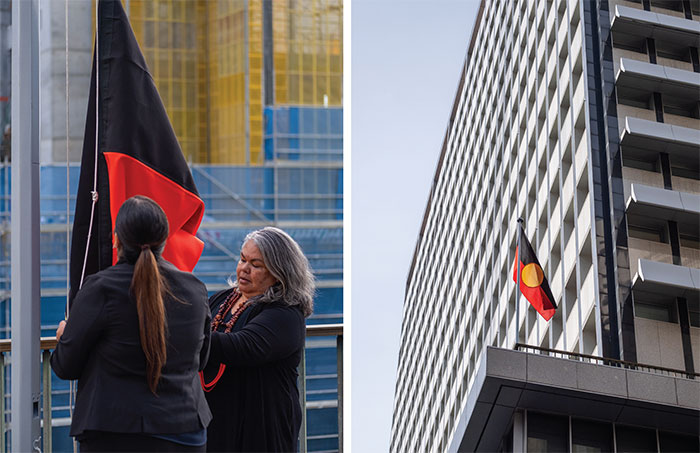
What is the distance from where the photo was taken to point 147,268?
3.91 metres

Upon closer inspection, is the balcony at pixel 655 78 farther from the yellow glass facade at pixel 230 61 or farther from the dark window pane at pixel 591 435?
the dark window pane at pixel 591 435

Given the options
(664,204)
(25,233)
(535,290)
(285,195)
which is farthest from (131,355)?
(285,195)

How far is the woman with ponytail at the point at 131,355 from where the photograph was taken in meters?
3.82

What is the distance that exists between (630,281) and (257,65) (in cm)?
1750

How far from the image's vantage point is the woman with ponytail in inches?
150

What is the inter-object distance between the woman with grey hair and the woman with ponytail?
1.72 ft

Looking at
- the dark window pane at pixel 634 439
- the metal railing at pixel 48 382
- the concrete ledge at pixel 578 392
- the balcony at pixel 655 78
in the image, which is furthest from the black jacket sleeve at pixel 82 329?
the balcony at pixel 655 78

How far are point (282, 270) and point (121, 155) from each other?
3.09 ft

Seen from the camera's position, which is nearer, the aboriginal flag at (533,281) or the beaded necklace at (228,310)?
the beaded necklace at (228,310)

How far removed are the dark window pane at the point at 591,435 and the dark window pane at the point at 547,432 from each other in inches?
5.5

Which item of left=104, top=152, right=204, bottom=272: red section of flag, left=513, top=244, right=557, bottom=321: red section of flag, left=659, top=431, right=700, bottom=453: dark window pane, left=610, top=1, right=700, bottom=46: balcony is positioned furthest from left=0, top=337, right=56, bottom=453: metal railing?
left=610, top=1, right=700, bottom=46: balcony

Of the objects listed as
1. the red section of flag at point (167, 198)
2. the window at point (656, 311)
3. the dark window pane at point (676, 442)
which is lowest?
the dark window pane at point (676, 442)

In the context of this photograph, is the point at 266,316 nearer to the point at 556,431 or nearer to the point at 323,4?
the point at 556,431

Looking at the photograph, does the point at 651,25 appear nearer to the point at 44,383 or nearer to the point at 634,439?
the point at 634,439
